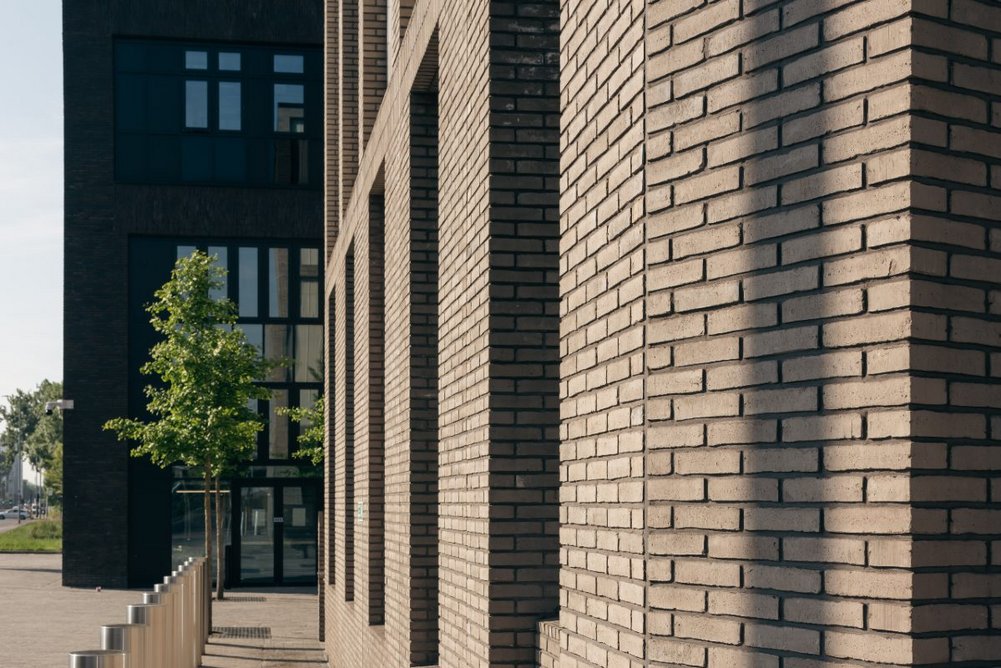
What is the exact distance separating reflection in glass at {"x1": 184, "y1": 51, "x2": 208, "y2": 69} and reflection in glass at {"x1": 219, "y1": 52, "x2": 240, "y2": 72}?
387 millimetres

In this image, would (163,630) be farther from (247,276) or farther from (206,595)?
(247,276)

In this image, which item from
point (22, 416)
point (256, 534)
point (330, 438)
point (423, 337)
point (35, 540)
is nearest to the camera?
point (423, 337)

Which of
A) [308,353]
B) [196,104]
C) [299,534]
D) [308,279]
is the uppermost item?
[196,104]

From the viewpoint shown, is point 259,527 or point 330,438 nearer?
point 330,438

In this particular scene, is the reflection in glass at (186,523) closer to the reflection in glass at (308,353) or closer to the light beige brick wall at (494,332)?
the reflection in glass at (308,353)

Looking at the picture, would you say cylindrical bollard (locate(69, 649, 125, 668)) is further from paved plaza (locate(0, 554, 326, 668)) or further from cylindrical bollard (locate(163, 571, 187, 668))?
paved plaza (locate(0, 554, 326, 668))

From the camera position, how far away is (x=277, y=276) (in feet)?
109

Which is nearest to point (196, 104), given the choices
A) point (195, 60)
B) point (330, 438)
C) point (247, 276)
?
point (195, 60)

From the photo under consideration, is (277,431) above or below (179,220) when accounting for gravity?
below

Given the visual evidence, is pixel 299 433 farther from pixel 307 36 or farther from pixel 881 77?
pixel 881 77

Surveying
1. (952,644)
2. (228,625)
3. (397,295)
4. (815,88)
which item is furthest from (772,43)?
(228,625)

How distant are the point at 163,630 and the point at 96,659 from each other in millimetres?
4353

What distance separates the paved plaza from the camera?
1808 centimetres

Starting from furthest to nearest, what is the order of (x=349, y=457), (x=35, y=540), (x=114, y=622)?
(x=35, y=540) < (x=114, y=622) < (x=349, y=457)
